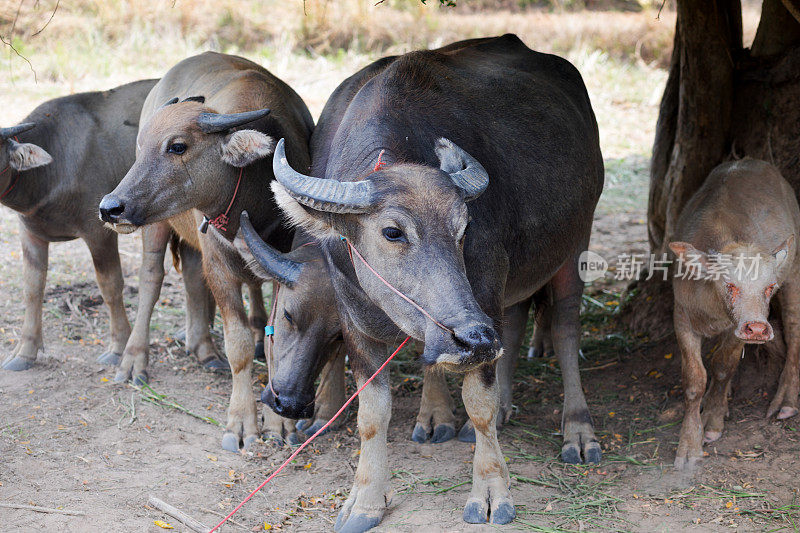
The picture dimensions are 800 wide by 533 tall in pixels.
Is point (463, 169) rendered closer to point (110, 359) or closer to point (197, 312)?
point (197, 312)

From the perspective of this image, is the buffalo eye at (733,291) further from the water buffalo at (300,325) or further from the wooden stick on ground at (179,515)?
the wooden stick on ground at (179,515)

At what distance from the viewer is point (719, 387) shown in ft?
18.5

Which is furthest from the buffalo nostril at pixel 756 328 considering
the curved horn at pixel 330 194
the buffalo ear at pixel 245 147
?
the buffalo ear at pixel 245 147

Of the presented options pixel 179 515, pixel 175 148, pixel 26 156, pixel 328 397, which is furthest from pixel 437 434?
pixel 26 156

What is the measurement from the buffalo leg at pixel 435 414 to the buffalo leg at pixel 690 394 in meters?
1.51

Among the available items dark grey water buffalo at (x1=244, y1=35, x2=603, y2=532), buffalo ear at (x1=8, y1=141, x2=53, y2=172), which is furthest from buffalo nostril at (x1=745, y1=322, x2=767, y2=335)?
buffalo ear at (x1=8, y1=141, x2=53, y2=172)

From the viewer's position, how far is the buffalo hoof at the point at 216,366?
6793mm

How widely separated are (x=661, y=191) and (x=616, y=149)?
6162mm

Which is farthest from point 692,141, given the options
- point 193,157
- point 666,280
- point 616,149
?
point 616,149

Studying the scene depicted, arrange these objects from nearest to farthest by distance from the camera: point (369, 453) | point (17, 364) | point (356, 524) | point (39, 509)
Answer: point (39, 509), point (356, 524), point (369, 453), point (17, 364)

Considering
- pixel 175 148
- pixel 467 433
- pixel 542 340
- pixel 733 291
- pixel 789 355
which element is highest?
pixel 175 148

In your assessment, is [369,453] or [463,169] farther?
[369,453]

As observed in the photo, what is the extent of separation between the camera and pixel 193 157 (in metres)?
5.07

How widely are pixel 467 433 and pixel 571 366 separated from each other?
2.96 ft
